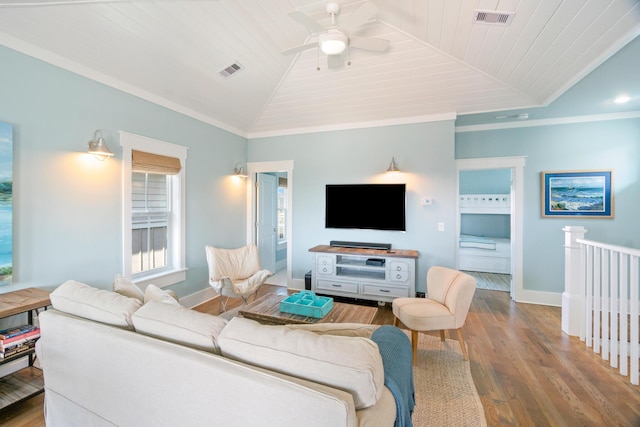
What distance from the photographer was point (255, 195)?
4965 millimetres

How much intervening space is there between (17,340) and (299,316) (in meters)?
1.97

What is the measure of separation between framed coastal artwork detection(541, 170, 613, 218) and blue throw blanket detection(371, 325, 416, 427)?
3955mm

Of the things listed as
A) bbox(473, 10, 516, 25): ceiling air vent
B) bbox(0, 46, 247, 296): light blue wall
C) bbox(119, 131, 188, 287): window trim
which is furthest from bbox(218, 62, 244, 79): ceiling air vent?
bbox(473, 10, 516, 25): ceiling air vent

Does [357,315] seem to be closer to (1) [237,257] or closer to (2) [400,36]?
(1) [237,257]

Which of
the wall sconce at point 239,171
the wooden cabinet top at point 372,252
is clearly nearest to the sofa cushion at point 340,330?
the wooden cabinet top at point 372,252

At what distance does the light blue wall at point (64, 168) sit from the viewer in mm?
2182

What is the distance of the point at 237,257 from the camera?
3.92m

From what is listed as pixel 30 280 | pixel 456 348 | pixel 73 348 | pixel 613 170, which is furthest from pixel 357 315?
pixel 613 170

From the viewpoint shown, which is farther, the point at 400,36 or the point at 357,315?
the point at 400,36

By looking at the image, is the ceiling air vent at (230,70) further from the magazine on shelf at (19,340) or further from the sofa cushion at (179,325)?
the magazine on shelf at (19,340)

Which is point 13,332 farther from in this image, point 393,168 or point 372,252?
point 393,168

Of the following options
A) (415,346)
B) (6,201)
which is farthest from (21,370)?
(415,346)

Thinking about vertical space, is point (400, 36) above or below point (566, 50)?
above

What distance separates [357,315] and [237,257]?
2.16 metres
